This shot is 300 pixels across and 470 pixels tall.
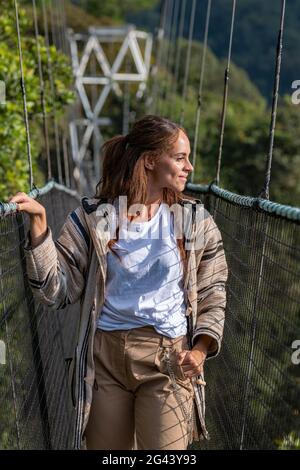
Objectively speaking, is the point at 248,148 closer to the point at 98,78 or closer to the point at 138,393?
the point at 98,78

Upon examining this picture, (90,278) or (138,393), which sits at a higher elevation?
(90,278)

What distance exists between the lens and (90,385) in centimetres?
285

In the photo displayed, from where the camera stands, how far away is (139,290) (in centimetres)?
284

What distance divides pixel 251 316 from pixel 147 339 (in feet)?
1.52

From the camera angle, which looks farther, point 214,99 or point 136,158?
point 214,99

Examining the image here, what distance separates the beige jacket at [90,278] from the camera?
9.26ft

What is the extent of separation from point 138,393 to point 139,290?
27cm

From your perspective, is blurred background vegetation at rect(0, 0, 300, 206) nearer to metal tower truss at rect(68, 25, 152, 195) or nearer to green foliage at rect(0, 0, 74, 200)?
green foliage at rect(0, 0, 74, 200)

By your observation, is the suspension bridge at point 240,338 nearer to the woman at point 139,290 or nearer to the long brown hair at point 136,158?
the woman at point 139,290

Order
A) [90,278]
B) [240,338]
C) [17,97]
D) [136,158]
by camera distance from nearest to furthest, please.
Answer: [90,278] → [136,158] → [240,338] → [17,97]

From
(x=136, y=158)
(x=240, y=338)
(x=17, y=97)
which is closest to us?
(x=136, y=158)

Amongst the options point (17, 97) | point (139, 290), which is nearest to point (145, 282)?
point (139, 290)

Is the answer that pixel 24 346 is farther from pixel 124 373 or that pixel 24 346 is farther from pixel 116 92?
pixel 116 92

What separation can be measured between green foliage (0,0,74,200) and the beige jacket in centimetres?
417
